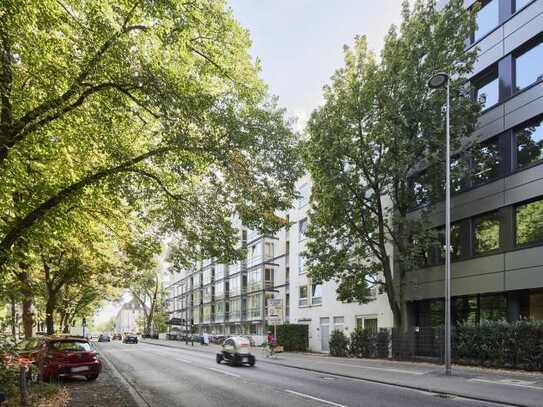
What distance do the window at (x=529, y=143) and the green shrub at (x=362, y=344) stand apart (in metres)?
12.6

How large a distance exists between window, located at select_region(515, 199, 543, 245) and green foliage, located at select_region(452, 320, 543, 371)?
143 inches

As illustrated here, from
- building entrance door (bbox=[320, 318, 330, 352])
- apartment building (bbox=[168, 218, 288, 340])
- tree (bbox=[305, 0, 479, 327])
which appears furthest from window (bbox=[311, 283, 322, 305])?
tree (bbox=[305, 0, 479, 327])

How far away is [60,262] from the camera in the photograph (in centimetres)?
2612

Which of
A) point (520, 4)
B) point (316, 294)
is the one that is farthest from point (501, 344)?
point (316, 294)

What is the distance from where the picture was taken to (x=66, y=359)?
15719 millimetres

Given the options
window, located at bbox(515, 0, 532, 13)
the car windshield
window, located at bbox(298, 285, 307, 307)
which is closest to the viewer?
the car windshield

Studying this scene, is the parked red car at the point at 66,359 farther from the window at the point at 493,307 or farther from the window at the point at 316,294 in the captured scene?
the window at the point at 316,294

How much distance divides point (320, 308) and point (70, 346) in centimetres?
2520

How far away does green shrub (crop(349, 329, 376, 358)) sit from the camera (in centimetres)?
2822

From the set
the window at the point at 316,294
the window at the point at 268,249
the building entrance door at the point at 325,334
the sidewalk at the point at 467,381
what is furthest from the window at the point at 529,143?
the window at the point at 268,249

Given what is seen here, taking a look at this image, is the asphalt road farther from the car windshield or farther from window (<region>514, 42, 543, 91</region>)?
window (<region>514, 42, 543, 91</region>)

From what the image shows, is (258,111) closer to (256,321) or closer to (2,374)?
(2,374)

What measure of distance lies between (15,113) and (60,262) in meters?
17.0

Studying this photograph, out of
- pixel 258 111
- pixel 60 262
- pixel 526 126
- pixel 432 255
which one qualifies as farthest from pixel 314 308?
pixel 258 111
